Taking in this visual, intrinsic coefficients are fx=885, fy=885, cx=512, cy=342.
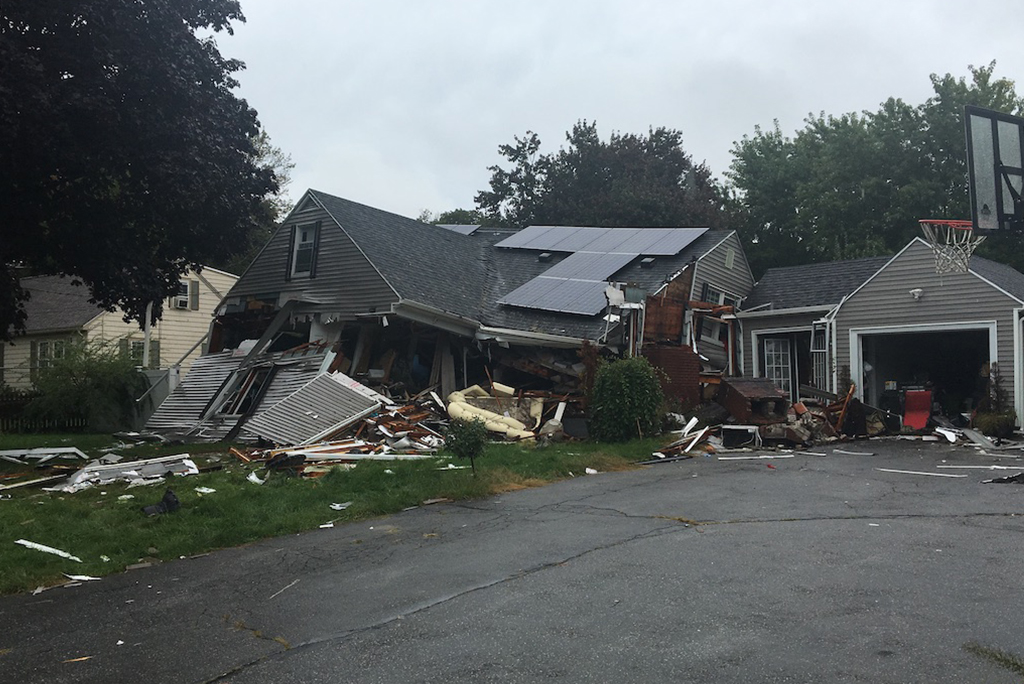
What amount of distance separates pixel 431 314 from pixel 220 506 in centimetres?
1142

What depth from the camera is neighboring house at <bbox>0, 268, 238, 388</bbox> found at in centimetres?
3059

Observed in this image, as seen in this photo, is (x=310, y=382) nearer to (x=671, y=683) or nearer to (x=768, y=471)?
(x=768, y=471)

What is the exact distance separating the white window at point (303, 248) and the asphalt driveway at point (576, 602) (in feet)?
48.2

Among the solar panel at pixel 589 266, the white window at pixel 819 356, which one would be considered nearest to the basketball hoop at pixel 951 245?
the white window at pixel 819 356

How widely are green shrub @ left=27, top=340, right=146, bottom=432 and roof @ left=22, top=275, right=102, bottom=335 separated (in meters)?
6.12

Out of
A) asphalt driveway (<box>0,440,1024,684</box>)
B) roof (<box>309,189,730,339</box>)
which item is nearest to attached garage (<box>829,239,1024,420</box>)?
roof (<box>309,189,730,339</box>)

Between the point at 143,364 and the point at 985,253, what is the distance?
97.6 feet

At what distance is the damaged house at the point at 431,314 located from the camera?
66.6 ft

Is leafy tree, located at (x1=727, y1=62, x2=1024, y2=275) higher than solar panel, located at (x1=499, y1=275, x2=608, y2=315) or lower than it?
higher

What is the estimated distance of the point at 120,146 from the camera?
15.4m

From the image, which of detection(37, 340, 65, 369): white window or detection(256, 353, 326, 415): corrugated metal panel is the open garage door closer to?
detection(256, 353, 326, 415): corrugated metal panel

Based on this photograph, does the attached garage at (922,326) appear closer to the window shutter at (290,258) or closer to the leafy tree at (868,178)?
the leafy tree at (868,178)

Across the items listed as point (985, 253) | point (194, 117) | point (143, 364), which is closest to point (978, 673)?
point (194, 117)

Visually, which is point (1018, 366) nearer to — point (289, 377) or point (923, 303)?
point (923, 303)
